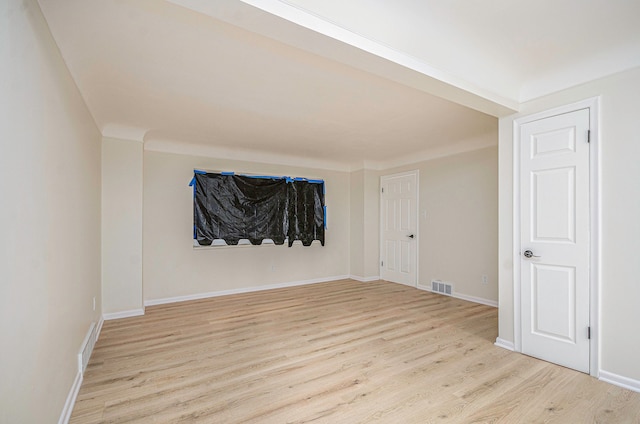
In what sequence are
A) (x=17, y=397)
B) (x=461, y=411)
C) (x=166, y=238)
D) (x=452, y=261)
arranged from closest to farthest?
(x=17, y=397)
(x=461, y=411)
(x=166, y=238)
(x=452, y=261)

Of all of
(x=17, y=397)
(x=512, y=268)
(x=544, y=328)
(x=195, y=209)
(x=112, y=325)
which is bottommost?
(x=112, y=325)

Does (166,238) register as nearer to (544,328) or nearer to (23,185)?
(23,185)

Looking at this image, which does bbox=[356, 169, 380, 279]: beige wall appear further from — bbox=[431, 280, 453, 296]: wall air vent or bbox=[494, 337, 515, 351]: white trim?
bbox=[494, 337, 515, 351]: white trim

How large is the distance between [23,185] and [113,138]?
9.46 feet

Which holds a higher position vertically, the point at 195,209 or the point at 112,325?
the point at 195,209

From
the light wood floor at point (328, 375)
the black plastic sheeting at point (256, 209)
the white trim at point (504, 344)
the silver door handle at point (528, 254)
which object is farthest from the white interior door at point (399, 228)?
the silver door handle at point (528, 254)

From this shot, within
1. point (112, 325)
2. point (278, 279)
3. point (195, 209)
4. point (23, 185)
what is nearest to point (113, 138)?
point (195, 209)

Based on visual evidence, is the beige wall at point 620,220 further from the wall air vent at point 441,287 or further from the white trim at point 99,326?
the white trim at point 99,326

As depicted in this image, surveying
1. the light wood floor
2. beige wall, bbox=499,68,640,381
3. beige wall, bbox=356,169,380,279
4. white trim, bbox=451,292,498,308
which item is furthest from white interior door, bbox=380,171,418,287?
beige wall, bbox=499,68,640,381

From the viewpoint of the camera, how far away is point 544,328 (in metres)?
2.59

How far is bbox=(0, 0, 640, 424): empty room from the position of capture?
5.11ft

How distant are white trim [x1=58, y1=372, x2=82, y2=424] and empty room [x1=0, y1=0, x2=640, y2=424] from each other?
19 millimetres

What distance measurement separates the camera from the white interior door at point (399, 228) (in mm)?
5367

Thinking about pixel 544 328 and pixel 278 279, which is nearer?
pixel 544 328
